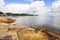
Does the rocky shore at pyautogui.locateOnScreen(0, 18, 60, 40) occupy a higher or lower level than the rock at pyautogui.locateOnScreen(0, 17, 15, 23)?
lower

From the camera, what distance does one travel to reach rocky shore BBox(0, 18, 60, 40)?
178cm

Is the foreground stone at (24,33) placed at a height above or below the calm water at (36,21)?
below

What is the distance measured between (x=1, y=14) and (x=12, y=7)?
219 millimetres

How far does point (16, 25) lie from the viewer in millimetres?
1829

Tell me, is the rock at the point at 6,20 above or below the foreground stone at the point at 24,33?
above

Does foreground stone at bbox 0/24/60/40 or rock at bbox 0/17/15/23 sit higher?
rock at bbox 0/17/15/23

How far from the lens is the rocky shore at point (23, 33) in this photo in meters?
1.78

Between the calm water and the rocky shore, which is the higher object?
the calm water

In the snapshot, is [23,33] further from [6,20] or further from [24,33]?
[6,20]

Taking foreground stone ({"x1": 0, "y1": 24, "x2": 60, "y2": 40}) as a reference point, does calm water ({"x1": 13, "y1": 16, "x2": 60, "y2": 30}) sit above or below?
above

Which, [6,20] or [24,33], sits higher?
[6,20]

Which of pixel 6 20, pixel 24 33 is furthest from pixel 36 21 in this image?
pixel 6 20

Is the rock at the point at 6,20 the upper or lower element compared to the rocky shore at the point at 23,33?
upper

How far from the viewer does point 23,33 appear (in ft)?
5.89
